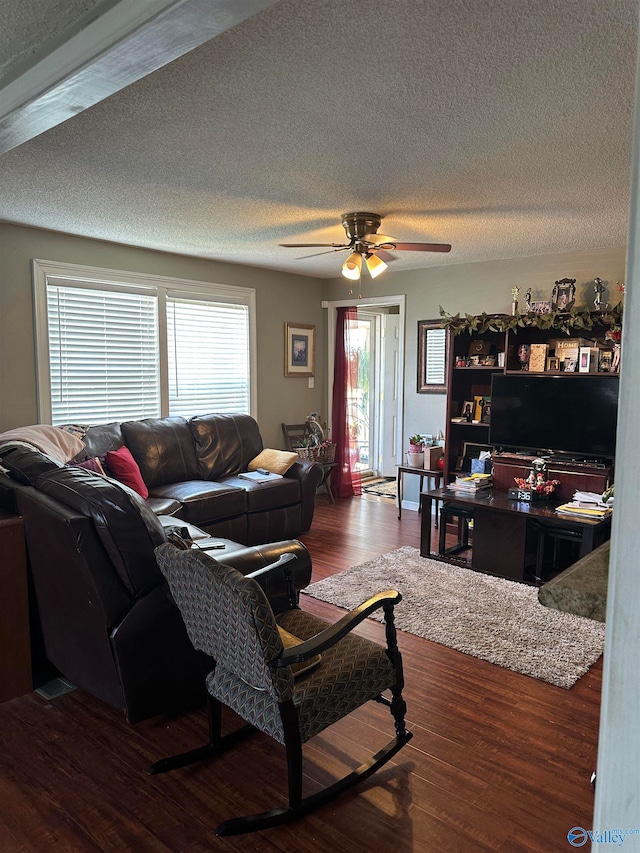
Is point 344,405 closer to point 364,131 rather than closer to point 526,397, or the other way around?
point 526,397

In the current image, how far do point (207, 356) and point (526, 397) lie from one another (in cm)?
308

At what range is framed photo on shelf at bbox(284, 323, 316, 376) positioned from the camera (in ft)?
21.8

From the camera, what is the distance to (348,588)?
12.9ft

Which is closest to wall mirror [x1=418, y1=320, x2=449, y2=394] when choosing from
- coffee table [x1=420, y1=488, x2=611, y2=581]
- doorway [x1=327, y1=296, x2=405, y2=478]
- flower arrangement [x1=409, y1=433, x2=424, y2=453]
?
flower arrangement [x1=409, y1=433, x2=424, y2=453]

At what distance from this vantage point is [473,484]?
464cm

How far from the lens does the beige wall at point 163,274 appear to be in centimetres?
441

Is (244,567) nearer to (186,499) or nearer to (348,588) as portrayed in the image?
(348,588)

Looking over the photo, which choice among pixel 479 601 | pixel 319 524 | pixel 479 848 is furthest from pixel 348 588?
pixel 479 848

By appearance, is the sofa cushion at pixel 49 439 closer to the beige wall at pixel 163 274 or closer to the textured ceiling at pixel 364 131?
the beige wall at pixel 163 274

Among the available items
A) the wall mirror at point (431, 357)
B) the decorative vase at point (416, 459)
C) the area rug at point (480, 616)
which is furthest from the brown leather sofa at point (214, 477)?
the wall mirror at point (431, 357)

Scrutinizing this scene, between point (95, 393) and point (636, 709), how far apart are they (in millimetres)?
4967

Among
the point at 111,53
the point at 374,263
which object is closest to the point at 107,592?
the point at 111,53

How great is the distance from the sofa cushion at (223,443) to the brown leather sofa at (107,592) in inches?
101

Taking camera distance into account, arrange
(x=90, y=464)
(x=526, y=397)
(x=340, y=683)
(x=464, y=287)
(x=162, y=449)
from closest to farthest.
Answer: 1. (x=340, y=683)
2. (x=90, y=464)
3. (x=526, y=397)
4. (x=162, y=449)
5. (x=464, y=287)
